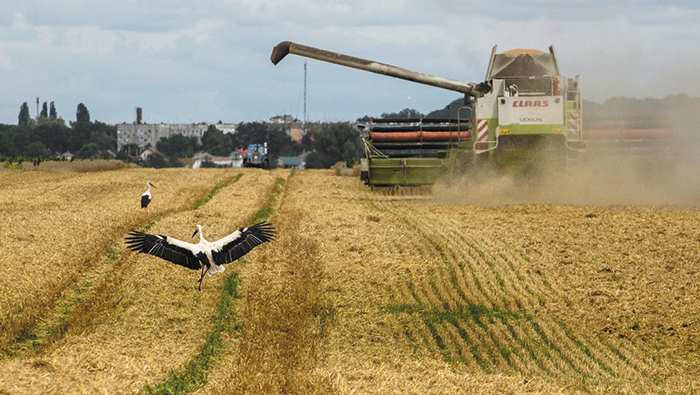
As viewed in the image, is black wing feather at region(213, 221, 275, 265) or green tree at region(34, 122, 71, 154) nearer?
black wing feather at region(213, 221, 275, 265)

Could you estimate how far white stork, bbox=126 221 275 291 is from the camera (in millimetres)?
12047

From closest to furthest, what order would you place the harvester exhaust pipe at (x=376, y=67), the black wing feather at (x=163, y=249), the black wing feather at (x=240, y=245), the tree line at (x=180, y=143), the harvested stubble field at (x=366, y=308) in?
the harvested stubble field at (x=366, y=308) → the black wing feather at (x=163, y=249) → the black wing feather at (x=240, y=245) → the harvester exhaust pipe at (x=376, y=67) → the tree line at (x=180, y=143)

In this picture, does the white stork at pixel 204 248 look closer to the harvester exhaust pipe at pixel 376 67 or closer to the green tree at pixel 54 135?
the harvester exhaust pipe at pixel 376 67

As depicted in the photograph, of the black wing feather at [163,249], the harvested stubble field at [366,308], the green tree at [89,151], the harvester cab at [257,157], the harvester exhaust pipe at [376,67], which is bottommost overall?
the harvested stubble field at [366,308]

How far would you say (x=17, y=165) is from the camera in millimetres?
51562

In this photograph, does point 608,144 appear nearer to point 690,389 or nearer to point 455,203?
point 455,203

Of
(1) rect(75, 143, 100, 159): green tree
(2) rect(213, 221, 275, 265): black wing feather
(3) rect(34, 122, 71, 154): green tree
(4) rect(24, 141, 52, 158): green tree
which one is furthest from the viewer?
(3) rect(34, 122, 71, 154): green tree

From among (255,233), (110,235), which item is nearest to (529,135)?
(110,235)

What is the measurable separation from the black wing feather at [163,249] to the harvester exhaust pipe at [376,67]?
15.3 metres

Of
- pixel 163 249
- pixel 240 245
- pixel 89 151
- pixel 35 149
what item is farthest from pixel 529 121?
pixel 89 151

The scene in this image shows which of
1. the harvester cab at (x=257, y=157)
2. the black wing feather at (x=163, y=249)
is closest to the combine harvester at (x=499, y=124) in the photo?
the black wing feather at (x=163, y=249)

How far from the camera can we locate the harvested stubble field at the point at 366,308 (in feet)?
31.3

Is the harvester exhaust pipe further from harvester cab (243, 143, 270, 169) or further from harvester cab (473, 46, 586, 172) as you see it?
harvester cab (243, 143, 270, 169)

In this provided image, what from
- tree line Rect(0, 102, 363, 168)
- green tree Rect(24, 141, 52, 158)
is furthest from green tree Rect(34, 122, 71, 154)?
green tree Rect(24, 141, 52, 158)
